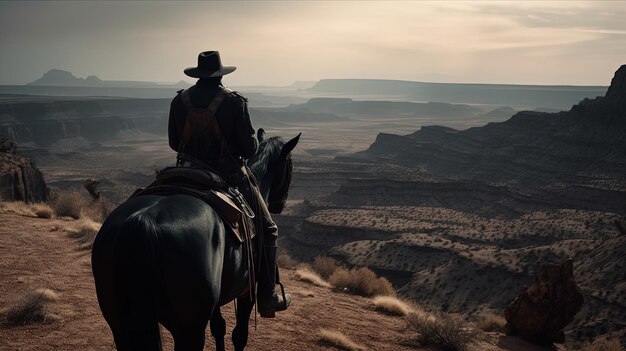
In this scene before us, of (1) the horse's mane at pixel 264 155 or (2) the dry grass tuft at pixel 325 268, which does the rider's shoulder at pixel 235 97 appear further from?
(2) the dry grass tuft at pixel 325 268

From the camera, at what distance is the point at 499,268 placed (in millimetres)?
32844

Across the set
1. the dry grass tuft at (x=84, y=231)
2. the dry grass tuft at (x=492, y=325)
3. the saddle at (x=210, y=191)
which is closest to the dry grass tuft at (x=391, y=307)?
the dry grass tuft at (x=492, y=325)

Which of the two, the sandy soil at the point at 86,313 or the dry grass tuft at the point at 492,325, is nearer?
the sandy soil at the point at 86,313

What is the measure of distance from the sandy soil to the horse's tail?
14.5 ft

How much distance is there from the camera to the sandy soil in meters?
8.70

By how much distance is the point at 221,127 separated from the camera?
20.1 ft

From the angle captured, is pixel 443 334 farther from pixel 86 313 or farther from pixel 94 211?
pixel 94 211

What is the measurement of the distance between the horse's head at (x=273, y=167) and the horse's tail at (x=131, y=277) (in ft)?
8.77

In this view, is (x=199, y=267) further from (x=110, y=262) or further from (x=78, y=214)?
(x=78, y=214)

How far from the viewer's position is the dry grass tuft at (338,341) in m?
9.93

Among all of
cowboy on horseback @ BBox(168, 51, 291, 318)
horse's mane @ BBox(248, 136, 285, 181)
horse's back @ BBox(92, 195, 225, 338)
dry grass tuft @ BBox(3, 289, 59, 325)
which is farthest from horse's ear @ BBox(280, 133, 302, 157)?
dry grass tuft @ BBox(3, 289, 59, 325)

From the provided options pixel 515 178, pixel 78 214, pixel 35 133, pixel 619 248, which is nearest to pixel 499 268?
pixel 619 248

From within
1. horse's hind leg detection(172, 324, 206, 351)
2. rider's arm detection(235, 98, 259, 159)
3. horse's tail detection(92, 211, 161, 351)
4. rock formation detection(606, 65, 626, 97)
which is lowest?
horse's hind leg detection(172, 324, 206, 351)

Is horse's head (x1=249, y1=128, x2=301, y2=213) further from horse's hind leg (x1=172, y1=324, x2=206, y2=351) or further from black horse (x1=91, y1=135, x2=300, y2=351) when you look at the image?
horse's hind leg (x1=172, y1=324, x2=206, y2=351)
